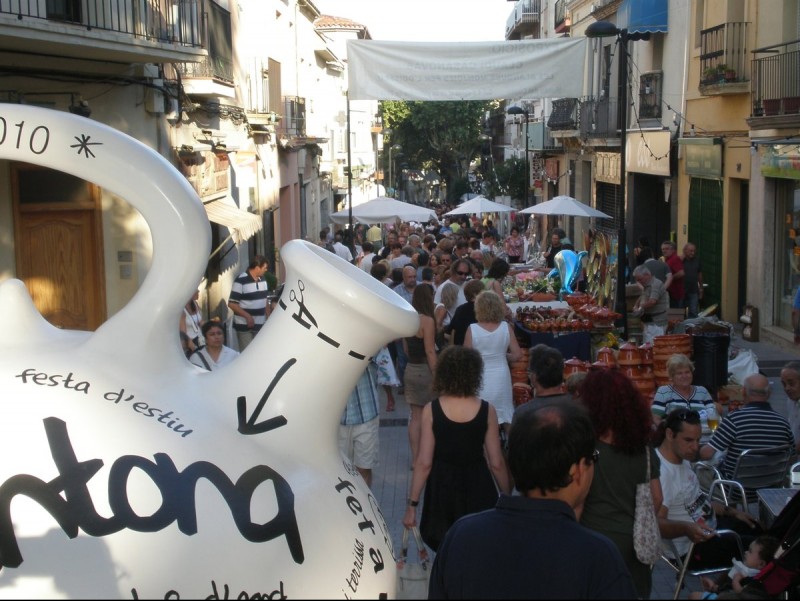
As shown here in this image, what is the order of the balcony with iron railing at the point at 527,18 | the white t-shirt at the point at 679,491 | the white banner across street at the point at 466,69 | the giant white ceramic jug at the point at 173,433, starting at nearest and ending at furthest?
the giant white ceramic jug at the point at 173,433, the white t-shirt at the point at 679,491, the white banner across street at the point at 466,69, the balcony with iron railing at the point at 527,18

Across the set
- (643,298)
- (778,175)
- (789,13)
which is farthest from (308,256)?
(789,13)

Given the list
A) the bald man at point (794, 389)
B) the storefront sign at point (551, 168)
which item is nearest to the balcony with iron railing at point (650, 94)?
the storefront sign at point (551, 168)

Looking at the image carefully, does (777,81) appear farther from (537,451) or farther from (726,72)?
(537,451)

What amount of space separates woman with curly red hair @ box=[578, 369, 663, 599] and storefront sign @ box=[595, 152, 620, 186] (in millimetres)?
21868

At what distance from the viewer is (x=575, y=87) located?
39.3ft

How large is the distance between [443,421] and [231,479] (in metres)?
2.25

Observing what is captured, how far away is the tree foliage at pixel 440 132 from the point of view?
Result: 196 feet

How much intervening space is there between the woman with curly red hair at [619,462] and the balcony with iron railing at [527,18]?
4222 cm

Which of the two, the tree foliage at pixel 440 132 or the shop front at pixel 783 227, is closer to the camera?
the shop front at pixel 783 227

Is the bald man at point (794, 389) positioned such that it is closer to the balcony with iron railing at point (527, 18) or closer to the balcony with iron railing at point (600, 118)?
the balcony with iron railing at point (600, 118)

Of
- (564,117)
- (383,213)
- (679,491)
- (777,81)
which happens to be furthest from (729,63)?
(564,117)

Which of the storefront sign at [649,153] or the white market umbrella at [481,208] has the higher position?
the storefront sign at [649,153]

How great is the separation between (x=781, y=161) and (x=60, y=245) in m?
9.66

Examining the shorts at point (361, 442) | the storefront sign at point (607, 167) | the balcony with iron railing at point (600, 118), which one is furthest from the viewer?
the balcony with iron railing at point (600, 118)
